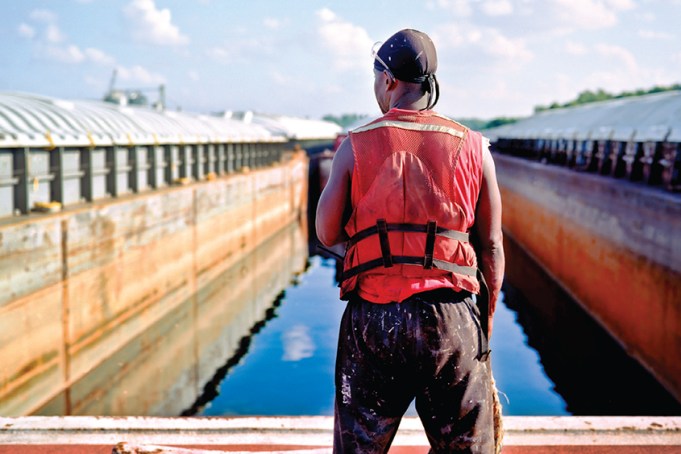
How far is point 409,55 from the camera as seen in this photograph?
101 inches

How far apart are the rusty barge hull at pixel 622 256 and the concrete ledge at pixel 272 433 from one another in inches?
291

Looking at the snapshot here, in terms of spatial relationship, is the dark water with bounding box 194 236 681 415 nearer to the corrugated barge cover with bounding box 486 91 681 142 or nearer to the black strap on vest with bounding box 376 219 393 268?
the corrugated barge cover with bounding box 486 91 681 142

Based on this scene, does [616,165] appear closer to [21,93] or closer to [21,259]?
[21,259]

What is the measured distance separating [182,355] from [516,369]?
6.88 metres

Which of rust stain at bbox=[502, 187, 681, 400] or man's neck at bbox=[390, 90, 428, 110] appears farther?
rust stain at bbox=[502, 187, 681, 400]

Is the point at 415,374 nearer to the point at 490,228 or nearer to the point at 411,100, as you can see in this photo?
the point at 490,228

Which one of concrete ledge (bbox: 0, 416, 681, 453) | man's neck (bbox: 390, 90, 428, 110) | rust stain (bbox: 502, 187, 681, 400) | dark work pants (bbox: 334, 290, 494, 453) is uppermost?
man's neck (bbox: 390, 90, 428, 110)

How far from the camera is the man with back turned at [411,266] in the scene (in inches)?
98.0

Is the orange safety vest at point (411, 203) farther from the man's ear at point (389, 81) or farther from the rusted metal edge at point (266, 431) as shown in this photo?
the rusted metal edge at point (266, 431)

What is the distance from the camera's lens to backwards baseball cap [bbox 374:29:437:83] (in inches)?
101

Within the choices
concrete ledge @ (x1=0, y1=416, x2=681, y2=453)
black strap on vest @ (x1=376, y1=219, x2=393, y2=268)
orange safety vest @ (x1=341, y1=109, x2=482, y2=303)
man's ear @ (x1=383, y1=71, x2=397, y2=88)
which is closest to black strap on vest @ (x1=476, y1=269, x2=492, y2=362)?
orange safety vest @ (x1=341, y1=109, x2=482, y2=303)

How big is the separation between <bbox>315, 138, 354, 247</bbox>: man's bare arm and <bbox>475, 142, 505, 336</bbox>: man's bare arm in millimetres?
471

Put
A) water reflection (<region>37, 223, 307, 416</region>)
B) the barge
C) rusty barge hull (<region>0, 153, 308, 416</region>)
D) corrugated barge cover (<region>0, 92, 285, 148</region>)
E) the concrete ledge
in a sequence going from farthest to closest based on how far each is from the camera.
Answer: corrugated barge cover (<region>0, 92, 285, 148</region>) < water reflection (<region>37, 223, 307, 416</region>) < the barge < rusty barge hull (<region>0, 153, 308, 416</region>) < the concrete ledge

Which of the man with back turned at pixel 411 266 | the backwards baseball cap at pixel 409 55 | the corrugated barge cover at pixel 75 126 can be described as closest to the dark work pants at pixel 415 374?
the man with back turned at pixel 411 266
